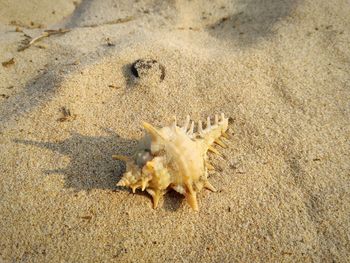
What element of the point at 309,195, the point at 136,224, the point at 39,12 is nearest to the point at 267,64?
the point at 309,195

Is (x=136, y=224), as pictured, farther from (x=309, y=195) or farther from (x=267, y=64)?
(x=267, y=64)

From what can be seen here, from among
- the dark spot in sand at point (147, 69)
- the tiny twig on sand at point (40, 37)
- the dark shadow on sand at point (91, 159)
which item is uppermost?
the dark spot in sand at point (147, 69)

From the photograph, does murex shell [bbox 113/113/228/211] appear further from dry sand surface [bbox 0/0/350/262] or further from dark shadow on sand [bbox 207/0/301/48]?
dark shadow on sand [bbox 207/0/301/48]

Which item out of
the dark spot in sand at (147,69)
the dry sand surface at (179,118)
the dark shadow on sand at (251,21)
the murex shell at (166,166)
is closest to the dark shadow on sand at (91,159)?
the dry sand surface at (179,118)

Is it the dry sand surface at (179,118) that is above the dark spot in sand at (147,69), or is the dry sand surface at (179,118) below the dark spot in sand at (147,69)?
below

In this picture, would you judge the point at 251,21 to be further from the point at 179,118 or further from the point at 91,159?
the point at 91,159

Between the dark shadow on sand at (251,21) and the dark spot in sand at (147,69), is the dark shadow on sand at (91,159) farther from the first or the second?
the dark shadow on sand at (251,21)
